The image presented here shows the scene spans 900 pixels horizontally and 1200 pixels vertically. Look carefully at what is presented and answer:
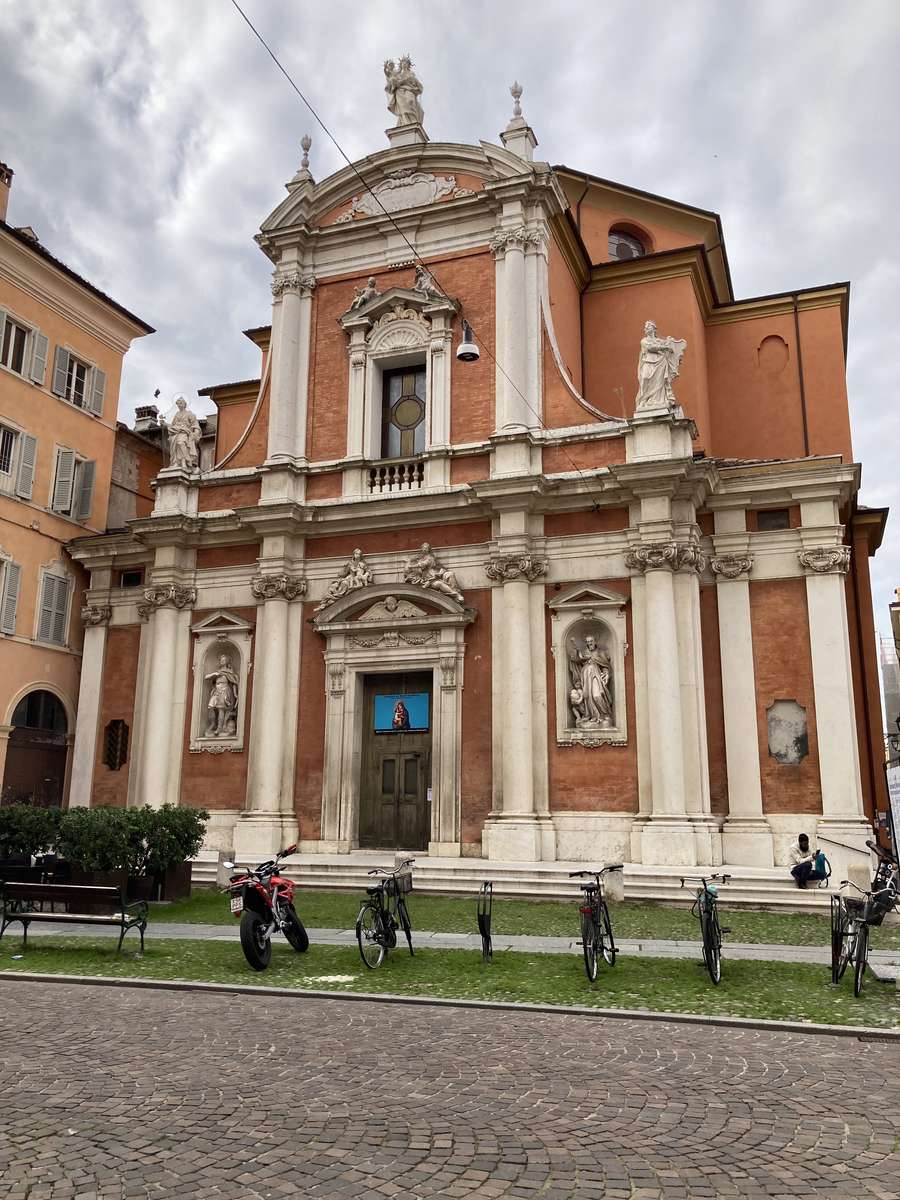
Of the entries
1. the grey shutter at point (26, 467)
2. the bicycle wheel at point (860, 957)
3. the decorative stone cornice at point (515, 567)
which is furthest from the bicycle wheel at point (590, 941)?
the grey shutter at point (26, 467)

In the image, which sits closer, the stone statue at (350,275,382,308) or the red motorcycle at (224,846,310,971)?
the red motorcycle at (224,846,310,971)

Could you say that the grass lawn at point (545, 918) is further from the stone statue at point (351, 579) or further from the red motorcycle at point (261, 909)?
the stone statue at point (351, 579)

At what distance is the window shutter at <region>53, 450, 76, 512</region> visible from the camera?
74.4 ft

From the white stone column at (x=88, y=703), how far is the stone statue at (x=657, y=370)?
12752 mm

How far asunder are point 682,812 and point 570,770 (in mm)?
2168

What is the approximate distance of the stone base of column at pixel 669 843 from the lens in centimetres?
1579

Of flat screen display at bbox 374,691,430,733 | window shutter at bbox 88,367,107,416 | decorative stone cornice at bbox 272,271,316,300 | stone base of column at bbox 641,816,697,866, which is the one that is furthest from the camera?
window shutter at bbox 88,367,107,416

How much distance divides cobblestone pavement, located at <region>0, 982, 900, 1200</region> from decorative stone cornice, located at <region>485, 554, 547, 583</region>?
1105 centimetres

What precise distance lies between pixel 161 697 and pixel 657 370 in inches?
467

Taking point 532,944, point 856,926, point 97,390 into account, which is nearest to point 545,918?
point 532,944

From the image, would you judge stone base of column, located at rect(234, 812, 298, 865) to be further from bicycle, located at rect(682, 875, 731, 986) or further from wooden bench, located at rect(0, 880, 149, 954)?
bicycle, located at rect(682, 875, 731, 986)

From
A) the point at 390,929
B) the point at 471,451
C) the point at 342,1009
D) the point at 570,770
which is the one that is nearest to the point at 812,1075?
the point at 342,1009

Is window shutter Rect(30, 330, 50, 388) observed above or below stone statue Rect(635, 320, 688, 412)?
above

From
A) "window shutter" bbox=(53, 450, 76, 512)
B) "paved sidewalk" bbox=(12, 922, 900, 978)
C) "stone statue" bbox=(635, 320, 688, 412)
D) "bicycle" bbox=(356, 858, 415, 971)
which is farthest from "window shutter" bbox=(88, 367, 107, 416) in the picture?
"bicycle" bbox=(356, 858, 415, 971)
